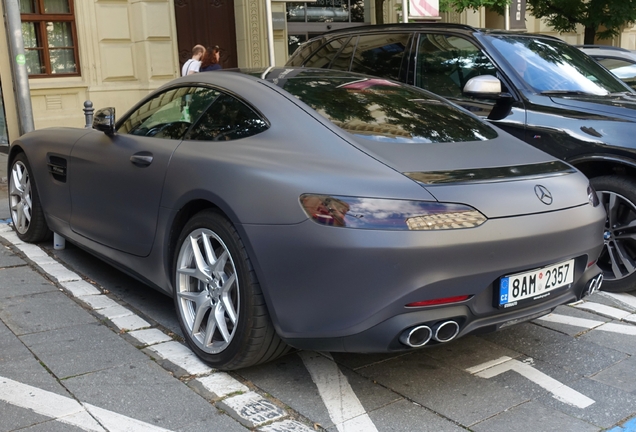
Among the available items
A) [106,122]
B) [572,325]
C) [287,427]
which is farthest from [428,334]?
[106,122]

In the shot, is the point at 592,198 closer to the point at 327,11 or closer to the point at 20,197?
the point at 20,197

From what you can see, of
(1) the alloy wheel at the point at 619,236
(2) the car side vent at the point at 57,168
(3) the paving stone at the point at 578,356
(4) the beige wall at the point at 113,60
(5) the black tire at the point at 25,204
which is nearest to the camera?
(3) the paving stone at the point at 578,356

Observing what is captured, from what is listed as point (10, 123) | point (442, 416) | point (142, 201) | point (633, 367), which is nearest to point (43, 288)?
point (142, 201)

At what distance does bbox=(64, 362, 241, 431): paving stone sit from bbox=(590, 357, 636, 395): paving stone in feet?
5.79

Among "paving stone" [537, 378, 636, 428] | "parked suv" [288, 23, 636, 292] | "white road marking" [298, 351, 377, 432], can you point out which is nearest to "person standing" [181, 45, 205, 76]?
"parked suv" [288, 23, 636, 292]

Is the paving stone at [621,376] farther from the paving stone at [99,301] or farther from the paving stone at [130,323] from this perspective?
the paving stone at [99,301]

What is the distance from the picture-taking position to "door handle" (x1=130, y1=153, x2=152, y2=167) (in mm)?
3893

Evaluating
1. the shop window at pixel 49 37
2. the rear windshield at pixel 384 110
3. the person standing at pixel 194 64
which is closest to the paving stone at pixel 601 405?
the rear windshield at pixel 384 110

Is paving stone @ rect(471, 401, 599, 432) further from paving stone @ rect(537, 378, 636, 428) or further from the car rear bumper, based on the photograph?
the car rear bumper

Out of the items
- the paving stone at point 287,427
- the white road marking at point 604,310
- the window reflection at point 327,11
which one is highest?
the window reflection at point 327,11

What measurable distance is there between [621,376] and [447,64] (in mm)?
3069

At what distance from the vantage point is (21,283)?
4.79 metres

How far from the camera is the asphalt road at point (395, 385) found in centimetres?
299

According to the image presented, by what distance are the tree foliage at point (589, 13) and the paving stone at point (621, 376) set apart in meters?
11.6
